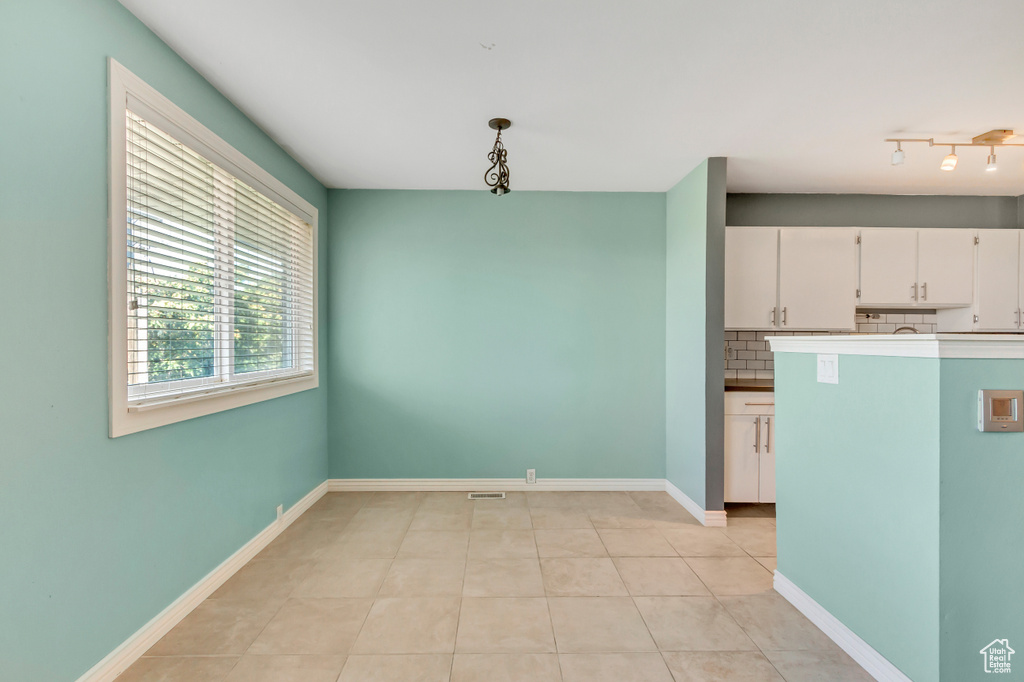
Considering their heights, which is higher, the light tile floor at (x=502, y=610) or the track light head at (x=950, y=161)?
the track light head at (x=950, y=161)

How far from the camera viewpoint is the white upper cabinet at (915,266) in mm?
3924

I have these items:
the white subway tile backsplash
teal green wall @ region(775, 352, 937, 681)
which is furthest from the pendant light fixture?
the white subway tile backsplash

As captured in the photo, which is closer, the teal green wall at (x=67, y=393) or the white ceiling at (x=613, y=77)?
the teal green wall at (x=67, y=393)

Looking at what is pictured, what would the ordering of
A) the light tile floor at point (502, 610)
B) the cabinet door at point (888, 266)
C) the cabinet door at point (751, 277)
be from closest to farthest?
the light tile floor at point (502, 610) < the cabinet door at point (751, 277) < the cabinet door at point (888, 266)

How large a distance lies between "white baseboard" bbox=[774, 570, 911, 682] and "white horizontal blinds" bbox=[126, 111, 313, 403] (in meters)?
3.03

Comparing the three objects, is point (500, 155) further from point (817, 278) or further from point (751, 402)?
point (817, 278)

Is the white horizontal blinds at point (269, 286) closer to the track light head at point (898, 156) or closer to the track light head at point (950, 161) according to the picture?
the track light head at point (898, 156)

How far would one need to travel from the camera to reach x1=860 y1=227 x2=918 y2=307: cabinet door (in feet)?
12.9

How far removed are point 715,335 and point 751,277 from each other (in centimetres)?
80

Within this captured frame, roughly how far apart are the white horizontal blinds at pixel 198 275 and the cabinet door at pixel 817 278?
12.5 feet

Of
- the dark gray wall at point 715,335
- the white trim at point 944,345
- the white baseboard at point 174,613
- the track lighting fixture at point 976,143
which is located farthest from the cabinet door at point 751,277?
the white baseboard at point 174,613

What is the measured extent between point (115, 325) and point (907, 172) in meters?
5.01

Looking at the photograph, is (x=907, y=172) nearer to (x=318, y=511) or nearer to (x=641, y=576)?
(x=641, y=576)

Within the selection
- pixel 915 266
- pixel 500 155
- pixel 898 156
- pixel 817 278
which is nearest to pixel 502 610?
pixel 500 155
